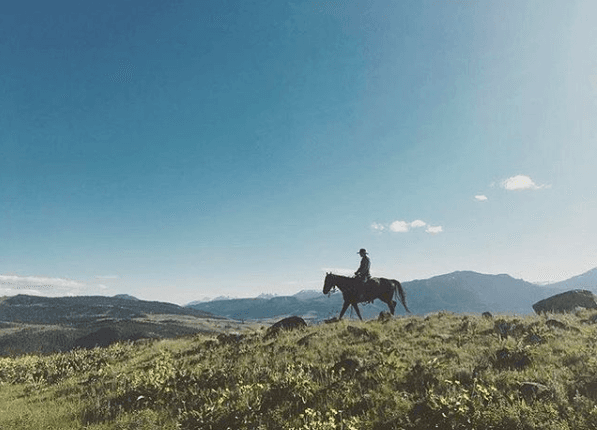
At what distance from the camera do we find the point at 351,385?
10.8 m

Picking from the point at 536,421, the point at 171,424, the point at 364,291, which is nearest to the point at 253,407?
the point at 171,424

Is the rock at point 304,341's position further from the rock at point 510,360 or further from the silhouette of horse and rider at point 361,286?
the silhouette of horse and rider at point 361,286

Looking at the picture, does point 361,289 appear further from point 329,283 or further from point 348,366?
point 348,366

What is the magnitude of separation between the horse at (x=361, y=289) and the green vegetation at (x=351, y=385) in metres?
7.62

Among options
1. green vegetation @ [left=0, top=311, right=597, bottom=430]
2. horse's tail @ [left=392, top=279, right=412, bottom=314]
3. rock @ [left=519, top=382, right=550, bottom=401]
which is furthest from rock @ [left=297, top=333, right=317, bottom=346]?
horse's tail @ [left=392, top=279, right=412, bottom=314]

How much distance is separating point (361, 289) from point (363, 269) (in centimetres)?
142

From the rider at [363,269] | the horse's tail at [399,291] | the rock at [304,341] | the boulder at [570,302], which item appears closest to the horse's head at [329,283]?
the rider at [363,269]

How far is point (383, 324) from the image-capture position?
19375mm

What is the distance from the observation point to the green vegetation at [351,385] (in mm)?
8867

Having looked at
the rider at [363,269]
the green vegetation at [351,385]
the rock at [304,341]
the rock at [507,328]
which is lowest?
the green vegetation at [351,385]

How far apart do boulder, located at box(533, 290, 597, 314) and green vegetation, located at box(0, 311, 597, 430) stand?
16.3m

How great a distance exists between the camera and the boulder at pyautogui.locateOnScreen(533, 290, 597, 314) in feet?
→ 98.1

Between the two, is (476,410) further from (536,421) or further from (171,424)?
(171,424)

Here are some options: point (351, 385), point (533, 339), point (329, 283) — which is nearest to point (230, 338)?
point (329, 283)
